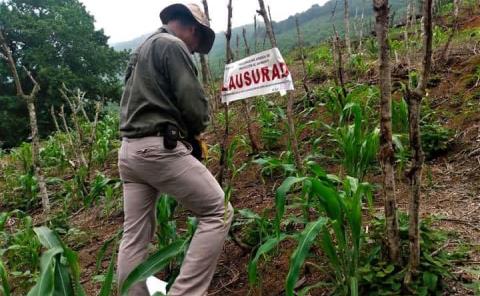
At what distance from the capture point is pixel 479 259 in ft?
6.93

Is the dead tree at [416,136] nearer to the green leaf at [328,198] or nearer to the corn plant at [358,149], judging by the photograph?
the green leaf at [328,198]

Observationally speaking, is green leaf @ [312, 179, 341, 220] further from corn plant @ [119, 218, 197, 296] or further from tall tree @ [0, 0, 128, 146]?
tall tree @ [0, 0, 128, 146]

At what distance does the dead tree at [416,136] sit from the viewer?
171cm

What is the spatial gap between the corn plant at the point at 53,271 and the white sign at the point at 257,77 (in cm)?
126

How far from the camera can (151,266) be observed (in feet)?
6.91

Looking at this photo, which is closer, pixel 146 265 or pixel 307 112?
pixel 146 265

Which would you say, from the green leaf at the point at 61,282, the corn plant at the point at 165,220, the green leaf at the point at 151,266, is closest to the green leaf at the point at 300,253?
the green leaf at the point at 151,266

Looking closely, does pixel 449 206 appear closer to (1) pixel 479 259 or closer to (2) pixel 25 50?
(1) pixel 479 259

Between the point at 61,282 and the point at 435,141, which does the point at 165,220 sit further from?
the point at 435,141

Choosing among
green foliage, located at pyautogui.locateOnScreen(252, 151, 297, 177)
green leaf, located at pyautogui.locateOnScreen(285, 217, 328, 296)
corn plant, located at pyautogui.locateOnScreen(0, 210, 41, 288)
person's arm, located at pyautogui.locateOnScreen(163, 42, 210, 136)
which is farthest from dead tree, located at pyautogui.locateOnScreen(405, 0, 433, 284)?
corn plant, located at pyautogui.locateOnScreen(0, 210, 41, 288)


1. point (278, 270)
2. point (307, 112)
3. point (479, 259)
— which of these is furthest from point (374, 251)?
point (307, 112)

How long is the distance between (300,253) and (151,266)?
75 cm

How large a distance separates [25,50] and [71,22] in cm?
272

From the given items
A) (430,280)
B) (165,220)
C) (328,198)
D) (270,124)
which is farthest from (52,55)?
(430,280)
